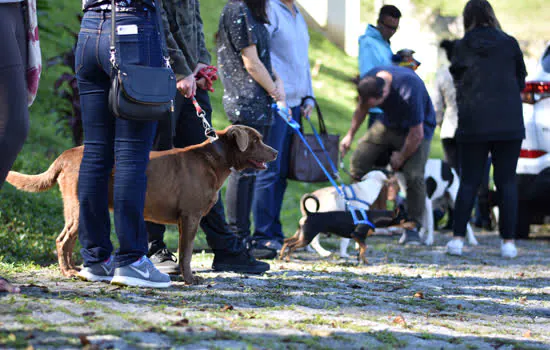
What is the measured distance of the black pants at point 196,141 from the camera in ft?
17.5

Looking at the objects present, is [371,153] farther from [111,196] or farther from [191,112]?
[111,196]

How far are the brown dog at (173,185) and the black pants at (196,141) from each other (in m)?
0.32

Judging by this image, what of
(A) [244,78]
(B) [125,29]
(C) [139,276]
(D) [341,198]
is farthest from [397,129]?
(B) [125,29]

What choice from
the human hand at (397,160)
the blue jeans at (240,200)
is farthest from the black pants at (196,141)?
the human hand at (397,160)

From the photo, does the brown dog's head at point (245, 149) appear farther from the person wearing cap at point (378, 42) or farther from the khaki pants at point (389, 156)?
the person wearing cap at point (378, 42)

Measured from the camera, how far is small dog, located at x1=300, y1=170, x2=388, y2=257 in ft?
24.6

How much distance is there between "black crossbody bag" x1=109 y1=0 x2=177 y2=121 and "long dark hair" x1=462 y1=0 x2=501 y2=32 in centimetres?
444

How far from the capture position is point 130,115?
4.11 metres

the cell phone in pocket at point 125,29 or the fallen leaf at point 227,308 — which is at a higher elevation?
the cell phone in pocket at point 125,29

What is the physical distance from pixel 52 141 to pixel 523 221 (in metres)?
7.64

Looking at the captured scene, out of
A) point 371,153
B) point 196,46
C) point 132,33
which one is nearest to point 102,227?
point 132,33

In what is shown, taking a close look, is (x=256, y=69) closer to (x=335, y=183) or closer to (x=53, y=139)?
(x=335, y=183)

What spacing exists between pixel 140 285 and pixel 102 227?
0.44 metres

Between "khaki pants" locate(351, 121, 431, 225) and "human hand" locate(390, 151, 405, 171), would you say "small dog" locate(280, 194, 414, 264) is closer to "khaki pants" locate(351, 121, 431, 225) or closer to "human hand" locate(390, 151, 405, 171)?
"human hand" locate(390, 151, 405, 171)
